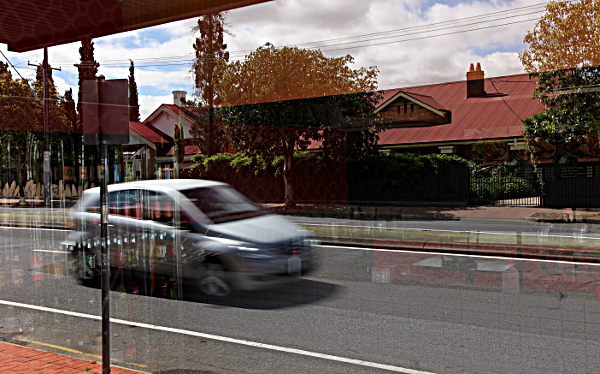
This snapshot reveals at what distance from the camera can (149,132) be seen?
4234mm

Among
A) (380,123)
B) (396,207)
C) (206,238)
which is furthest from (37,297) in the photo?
(396,207)

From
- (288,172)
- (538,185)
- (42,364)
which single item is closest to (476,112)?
(538,185)

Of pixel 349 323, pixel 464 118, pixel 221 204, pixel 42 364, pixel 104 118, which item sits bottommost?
pixel 349 323

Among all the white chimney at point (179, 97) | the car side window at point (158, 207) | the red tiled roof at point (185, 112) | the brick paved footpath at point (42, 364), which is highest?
the white chimney at point (179, 97)

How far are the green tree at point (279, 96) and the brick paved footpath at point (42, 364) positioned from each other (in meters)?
2.76

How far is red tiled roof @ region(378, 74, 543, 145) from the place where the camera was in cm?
1564

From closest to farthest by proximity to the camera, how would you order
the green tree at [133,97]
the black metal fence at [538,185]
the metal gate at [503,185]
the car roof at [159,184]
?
the green tree at [133,97] → the car roof at [159,184] → the black metal fence at [538,185] → the metal gate at [503,185]

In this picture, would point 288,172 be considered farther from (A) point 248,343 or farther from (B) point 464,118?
(B) point 464,118

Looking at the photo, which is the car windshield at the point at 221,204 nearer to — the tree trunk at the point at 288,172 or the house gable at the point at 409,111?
the tree trunk at the point at 288,172

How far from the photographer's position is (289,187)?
11.2 metres

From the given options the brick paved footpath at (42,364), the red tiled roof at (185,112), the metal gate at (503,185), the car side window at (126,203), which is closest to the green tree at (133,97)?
the red tiled roof at (185,112)

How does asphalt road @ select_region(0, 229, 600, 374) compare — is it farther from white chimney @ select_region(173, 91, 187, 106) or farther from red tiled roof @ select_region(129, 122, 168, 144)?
white chimney @ select_region(173, 91, 187, 106)

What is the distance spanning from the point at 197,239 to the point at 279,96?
2.04 metres

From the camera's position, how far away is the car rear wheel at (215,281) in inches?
252
